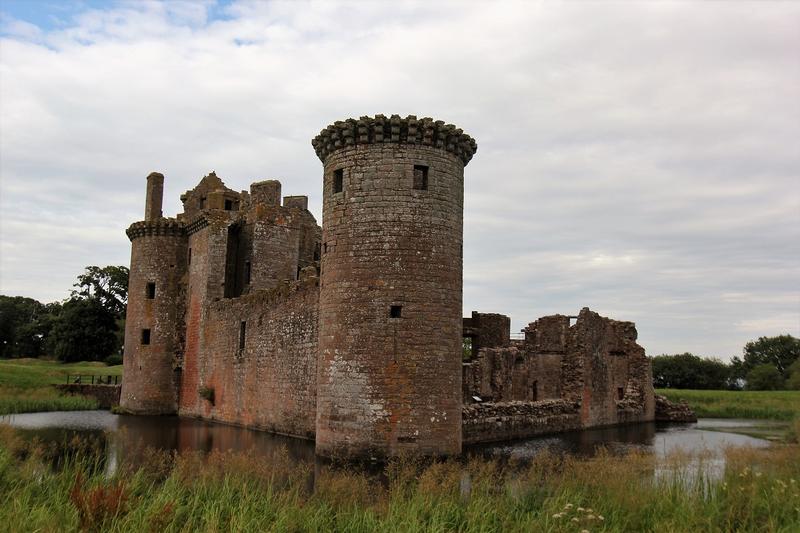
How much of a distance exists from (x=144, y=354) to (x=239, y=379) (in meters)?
7.57

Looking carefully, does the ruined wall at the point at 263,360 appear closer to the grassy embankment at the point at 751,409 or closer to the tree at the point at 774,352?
the grassy embankment at the point at 751,409

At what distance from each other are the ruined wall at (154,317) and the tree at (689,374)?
57846 millimetres

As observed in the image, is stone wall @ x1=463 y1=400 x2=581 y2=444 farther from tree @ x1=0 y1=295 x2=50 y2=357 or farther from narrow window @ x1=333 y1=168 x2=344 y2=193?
tree @ x1=0 y1=295 x2=50 y2=357

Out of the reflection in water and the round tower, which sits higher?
the round tower

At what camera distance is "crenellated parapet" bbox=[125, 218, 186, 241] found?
2877 centimetres

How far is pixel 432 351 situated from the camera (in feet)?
48.5

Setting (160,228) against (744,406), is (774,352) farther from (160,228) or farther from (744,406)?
(160,228)

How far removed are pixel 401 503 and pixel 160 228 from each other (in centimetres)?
2377

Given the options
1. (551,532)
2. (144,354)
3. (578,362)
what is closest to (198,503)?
(551,532)

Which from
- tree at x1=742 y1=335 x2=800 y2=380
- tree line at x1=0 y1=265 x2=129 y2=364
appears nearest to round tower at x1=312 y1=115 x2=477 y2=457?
tree line at x1=0 y1=265 x2=129 y2=364

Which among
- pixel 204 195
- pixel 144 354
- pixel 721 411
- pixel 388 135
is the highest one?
pixel 204 195

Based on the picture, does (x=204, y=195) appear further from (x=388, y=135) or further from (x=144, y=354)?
(x=388, y=135)

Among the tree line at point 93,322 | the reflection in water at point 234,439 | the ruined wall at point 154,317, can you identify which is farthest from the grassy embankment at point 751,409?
the tree line at point 93,322

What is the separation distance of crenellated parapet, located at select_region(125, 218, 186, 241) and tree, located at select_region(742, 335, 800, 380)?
74670 mm
